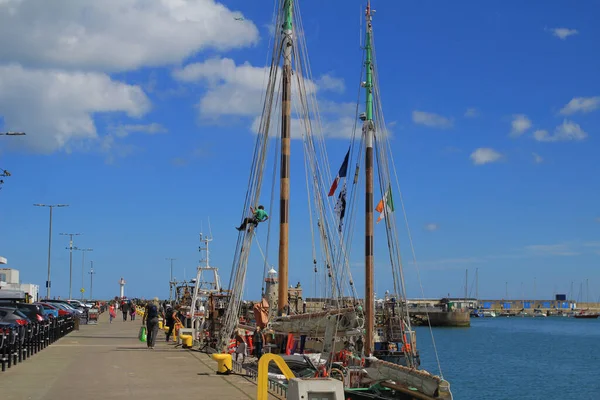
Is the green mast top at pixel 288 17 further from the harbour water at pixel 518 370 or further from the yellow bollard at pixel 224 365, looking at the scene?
the harbour water at pixel 518 370

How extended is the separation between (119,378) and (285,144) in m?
13.8

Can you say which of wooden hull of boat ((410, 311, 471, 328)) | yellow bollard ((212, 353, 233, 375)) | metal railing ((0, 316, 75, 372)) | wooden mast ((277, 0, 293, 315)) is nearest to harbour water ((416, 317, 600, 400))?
wooden mast ((277, 0, 293, 315))

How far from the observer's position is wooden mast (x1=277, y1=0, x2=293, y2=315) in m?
29.1

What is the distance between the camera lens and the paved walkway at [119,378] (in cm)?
1555

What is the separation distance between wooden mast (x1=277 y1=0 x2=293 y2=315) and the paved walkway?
16.5 feet

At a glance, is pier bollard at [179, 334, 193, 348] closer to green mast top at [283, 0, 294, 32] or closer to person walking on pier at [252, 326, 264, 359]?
person walking on pier at [252, 326, 264, 359]

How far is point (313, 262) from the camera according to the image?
30.3 metres

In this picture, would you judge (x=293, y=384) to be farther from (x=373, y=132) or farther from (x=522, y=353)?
(x=522, y=353)

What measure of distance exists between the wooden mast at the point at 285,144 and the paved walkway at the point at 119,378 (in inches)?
198

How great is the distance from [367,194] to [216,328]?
1039cm

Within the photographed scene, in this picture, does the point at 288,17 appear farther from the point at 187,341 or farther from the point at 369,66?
the point at 187,341

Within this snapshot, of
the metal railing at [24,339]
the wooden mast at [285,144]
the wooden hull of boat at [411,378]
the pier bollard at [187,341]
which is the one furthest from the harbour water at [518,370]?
the metal railing at [24,339]

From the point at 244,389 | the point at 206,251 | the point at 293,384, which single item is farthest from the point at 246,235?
the point at 206,251

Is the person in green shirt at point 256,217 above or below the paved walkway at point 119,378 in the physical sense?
above
